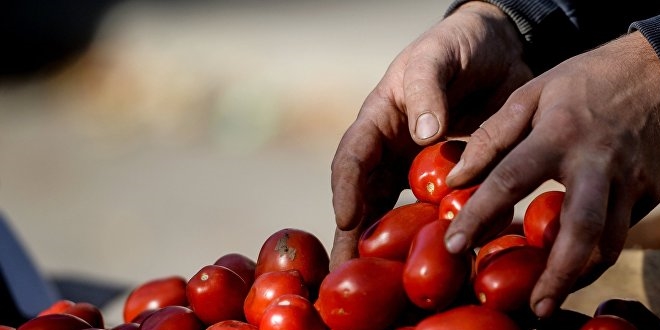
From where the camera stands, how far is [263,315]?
1.78 meters

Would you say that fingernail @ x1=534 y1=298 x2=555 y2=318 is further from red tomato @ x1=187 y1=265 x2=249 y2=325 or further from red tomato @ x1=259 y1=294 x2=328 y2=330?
red tomato @ x1=187 y1=265 x2=249 y2=325

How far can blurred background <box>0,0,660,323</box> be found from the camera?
5.86 m

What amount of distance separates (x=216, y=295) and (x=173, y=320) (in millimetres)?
106

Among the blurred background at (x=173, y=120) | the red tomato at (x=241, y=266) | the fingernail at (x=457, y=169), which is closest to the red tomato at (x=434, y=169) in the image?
the fingernail at (x=457, y=169)

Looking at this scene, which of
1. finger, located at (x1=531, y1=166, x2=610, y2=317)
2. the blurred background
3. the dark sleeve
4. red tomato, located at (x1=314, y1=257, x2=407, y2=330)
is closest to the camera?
finger, located at (x1=531, y1=166, x2=610, y2=317)

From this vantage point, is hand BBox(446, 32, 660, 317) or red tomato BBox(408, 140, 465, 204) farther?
red tomato BBox(408, 140, 465, 204)

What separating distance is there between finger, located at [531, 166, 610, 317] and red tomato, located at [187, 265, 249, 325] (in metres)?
0.69

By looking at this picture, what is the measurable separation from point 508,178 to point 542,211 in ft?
0.62

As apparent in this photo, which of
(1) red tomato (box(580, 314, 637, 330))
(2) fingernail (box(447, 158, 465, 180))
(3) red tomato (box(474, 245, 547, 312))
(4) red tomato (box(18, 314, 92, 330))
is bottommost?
(1) red tomato (box(580, 314, 637, 330))

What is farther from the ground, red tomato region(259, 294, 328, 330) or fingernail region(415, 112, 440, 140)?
fingernail region(415, 112, 440, 140)

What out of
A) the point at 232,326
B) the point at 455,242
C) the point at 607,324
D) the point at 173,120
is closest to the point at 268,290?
the point at 232,326

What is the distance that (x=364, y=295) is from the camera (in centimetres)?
163

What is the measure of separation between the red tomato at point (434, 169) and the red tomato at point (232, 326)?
475mm

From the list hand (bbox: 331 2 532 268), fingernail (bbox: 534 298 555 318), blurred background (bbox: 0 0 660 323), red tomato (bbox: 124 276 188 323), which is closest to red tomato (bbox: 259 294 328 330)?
hand (bbox: 331 2 532 268)
